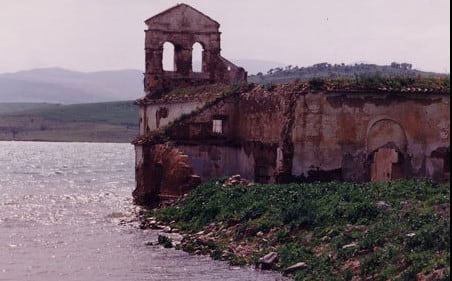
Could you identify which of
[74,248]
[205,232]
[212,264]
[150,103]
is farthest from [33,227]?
[150,103]

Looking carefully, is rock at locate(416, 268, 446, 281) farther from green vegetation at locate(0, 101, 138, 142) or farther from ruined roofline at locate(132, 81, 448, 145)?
green vegetation at locate(0, 101, 138, 142)

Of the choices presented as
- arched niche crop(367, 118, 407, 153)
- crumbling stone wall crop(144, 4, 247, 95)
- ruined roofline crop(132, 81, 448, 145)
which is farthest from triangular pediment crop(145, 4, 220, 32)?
arched niche crop(367, 118, 407, 153)

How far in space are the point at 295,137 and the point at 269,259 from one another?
31.9 feet

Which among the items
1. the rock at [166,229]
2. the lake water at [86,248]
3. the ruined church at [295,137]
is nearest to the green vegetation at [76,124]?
the lake water at [86,248]

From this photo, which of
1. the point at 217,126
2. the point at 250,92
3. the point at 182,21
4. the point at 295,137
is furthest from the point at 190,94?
the point at 295,137

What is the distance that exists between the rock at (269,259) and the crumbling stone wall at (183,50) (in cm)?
2217

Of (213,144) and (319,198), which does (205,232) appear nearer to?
(319,198)

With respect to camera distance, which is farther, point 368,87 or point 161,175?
point 161,175

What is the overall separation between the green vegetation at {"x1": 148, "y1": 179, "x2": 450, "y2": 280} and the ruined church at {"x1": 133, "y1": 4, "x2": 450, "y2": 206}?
3.51 meters

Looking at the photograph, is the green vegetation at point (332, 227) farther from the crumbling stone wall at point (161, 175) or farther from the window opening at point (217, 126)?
the window opening at point (217, 126)

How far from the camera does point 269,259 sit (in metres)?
18.5

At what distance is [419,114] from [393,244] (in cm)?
1298

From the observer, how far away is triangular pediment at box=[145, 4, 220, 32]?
40.4 meters

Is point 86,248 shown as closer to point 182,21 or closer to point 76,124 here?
point 182,21
